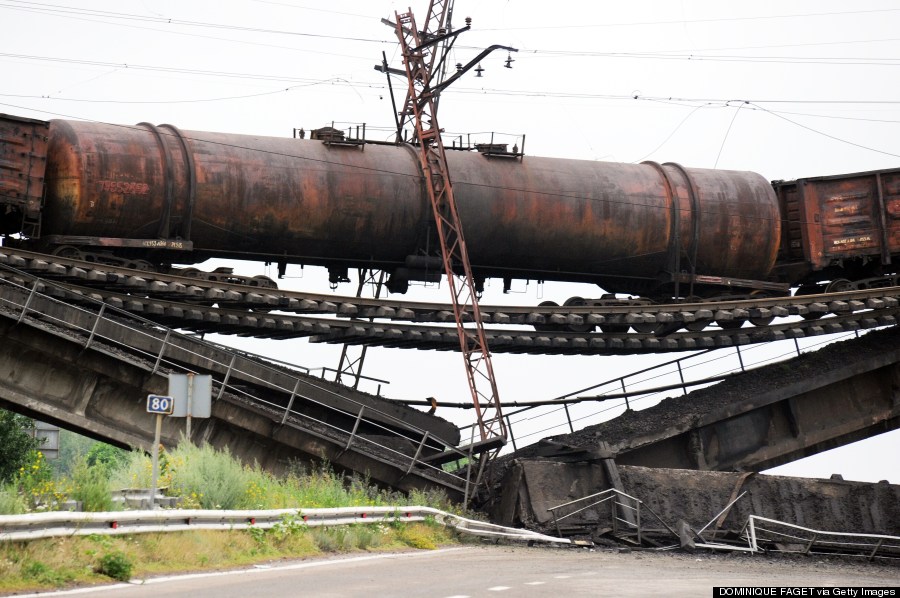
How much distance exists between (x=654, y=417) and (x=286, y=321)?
8.44 meters

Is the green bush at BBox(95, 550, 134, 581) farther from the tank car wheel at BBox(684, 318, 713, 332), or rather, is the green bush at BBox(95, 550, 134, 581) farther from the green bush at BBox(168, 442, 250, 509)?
the tank car wheel at BBox(684, 318, 713, 332)

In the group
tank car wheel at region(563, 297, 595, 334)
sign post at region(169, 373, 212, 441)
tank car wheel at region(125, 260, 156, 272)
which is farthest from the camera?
tank car wheel at region(563, 297, 595, 334)

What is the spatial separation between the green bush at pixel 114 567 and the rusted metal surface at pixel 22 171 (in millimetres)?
11528

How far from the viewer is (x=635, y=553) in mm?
18016

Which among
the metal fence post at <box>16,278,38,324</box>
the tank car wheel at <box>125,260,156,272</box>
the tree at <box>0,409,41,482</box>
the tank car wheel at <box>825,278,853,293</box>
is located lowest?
the tree at <box>0,409,41,482</box>

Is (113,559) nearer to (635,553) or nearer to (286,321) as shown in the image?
(635,553)

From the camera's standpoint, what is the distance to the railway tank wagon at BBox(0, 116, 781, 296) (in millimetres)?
21047

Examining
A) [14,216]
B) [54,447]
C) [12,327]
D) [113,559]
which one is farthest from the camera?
[54,447]

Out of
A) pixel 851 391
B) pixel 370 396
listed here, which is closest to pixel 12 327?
pixel 370 396

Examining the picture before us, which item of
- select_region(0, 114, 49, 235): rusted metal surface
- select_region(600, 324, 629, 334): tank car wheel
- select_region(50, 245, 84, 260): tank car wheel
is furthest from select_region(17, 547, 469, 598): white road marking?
select_region(600, 324, 629, 334): tank car wheel

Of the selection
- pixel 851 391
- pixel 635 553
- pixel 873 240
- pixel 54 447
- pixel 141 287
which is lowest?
pixel 54 447

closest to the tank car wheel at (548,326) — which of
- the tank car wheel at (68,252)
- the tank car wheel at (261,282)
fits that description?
the tank car wheel at (261,282)

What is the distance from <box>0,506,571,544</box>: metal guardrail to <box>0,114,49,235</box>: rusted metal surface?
29.8 ft

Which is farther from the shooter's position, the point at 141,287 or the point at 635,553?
the point at 141,287
